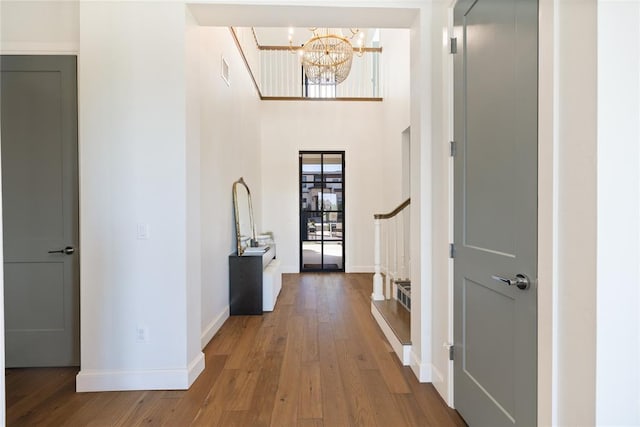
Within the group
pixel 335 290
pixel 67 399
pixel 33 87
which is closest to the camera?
pixel 67 399

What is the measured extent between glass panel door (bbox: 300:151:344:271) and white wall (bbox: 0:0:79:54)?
430 cm

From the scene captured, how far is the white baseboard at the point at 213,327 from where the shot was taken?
2.92m

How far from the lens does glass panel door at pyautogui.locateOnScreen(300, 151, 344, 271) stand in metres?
6.50

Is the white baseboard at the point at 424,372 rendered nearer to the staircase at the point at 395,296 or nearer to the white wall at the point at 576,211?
the staircase at the point at 395,296

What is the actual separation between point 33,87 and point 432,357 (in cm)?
358

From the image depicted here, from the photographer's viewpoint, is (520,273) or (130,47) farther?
(130,47)

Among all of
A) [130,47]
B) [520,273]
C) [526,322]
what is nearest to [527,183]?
[520,273]

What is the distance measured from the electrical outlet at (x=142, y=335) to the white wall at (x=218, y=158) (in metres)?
0.73

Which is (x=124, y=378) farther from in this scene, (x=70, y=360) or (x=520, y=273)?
(x=520, y=273)

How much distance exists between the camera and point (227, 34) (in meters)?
3.78

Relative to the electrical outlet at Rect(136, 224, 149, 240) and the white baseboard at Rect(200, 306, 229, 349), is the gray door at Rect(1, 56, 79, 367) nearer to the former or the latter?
the electrical outlet at Rect(136, 224, 149, 240)

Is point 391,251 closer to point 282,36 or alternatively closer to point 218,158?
point 218,158

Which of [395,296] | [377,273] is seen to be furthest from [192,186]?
[395,296]

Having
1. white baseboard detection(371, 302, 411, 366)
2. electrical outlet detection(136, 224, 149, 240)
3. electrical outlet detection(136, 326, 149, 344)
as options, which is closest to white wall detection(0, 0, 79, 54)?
electrical outlet detection(136, 224, 149, 240)
